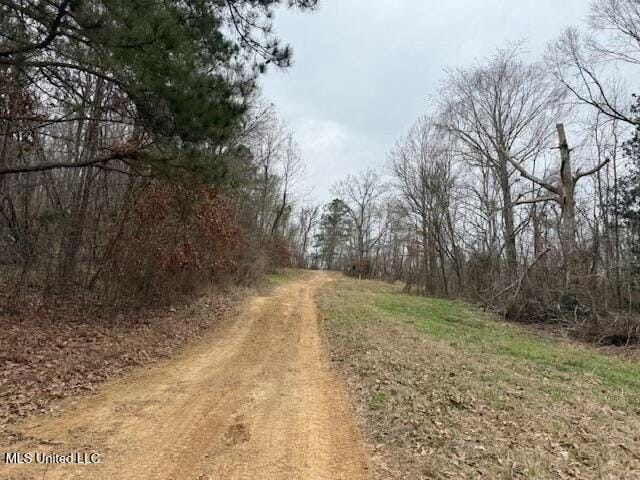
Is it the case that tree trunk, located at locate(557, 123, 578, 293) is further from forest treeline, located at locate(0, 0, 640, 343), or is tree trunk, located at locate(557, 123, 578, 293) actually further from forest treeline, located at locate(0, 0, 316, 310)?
forest treeline, located at locate(0, 0, 316, 310)

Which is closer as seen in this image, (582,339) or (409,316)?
(582,339)

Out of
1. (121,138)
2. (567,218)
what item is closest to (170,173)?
(121,138)

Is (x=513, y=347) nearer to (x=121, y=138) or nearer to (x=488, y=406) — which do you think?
(x=488, y=406)

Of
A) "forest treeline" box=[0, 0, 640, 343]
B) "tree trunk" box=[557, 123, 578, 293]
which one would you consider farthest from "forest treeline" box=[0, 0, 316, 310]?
"tree trunk" box=[557, 123, 578, 293]

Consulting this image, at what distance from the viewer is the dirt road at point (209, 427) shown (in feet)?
13.2

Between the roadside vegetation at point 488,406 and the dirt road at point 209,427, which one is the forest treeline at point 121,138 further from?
the roadside vegetation at point 488,406

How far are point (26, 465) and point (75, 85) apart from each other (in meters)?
7.30

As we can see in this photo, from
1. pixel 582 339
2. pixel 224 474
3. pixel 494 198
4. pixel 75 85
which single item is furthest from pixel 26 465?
pixel 494 198

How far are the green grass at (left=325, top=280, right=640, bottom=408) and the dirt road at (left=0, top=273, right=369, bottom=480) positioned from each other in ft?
10.7

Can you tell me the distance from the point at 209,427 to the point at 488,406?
12.1 feet

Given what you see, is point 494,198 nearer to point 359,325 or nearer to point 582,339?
point 582,339

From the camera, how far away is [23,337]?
7969 mm

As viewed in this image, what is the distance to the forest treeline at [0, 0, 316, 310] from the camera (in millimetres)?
5750

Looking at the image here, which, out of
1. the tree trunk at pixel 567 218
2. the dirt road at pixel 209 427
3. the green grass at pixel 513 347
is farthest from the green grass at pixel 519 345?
the dirt road at pixel 209 427
